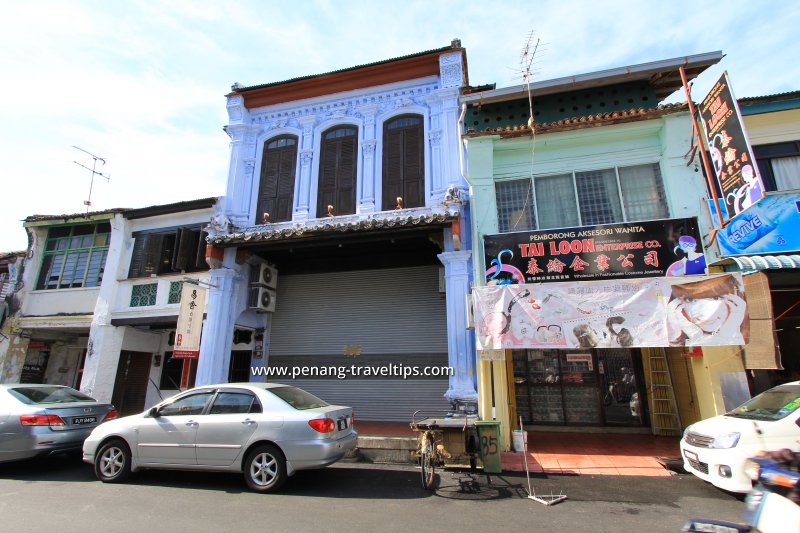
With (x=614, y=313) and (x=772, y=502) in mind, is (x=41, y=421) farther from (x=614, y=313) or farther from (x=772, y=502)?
(x=614, y=313)

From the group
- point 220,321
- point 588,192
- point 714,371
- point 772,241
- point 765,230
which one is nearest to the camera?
point 714,371

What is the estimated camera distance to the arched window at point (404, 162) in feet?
35.7

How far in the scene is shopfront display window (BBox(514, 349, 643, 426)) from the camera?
1023cm

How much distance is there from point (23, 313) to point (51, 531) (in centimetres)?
1246

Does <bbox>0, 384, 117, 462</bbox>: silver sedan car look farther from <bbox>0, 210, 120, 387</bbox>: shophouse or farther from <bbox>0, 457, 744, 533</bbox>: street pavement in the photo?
<bbox>0, 210, 120, 387</bbox>: shophouse

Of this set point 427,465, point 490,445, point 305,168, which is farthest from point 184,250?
point 490,445

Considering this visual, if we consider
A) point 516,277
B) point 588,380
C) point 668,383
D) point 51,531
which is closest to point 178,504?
point 51,531

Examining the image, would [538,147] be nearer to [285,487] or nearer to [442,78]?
[442,78]

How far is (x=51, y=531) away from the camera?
4.56 meters

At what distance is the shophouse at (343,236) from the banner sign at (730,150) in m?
5.09

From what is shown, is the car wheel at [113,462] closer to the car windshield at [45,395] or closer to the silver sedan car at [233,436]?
the silver sedan car at [233,436]

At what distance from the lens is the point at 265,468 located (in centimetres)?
589

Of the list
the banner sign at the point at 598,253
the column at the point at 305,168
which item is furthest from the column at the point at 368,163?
the banner sign at the point at 598,253

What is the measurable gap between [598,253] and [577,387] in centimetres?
389
